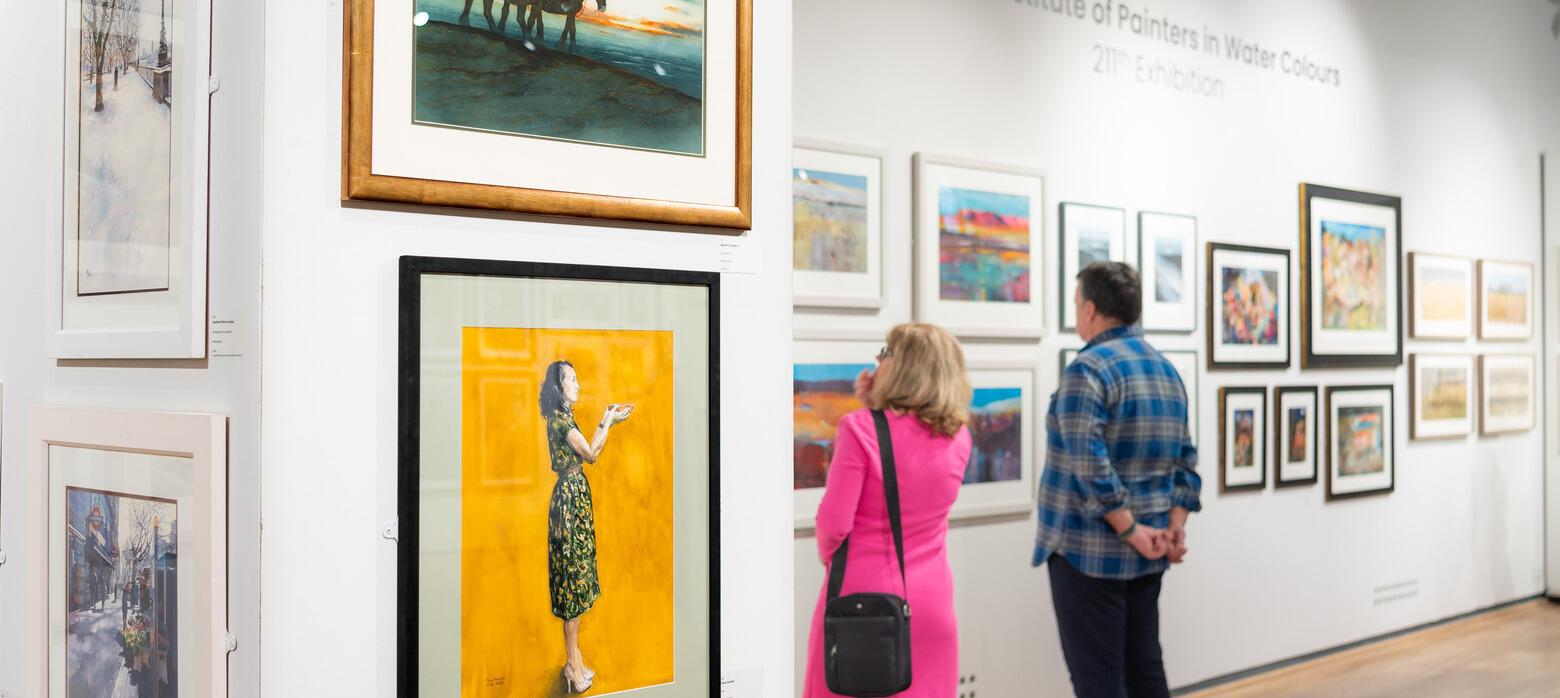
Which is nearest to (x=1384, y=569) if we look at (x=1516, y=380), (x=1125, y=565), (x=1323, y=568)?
(x=1323, y=568)

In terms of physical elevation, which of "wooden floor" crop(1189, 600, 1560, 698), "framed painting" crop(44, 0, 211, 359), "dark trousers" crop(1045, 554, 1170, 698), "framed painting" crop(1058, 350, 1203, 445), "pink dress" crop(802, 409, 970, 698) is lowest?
"wooden floor" crop(1189, 600, 1560, 698)

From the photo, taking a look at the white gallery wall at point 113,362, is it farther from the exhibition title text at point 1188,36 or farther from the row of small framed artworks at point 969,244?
the exhibition title text at point 1188,36

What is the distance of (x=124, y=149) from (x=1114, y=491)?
2.79 metres

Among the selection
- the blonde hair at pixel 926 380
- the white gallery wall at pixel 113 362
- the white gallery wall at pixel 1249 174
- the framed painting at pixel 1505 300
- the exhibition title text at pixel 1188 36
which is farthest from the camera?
the framed painting at pixel 1505 300

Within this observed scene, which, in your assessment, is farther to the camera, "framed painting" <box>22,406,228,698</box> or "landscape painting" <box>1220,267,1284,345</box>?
"landscape painting" <box>1220,267,1284,345</box>

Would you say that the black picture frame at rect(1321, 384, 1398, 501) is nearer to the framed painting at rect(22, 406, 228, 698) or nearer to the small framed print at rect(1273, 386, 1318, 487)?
the small framed print at rect(1273, 386, 1318, 487)

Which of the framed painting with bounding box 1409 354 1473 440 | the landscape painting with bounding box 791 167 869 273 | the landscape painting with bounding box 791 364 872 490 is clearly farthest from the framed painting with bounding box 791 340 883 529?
the framed painting with bounding box 1409 354 1473 440

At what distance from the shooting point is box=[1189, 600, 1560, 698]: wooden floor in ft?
18.0

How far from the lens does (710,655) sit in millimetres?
1583

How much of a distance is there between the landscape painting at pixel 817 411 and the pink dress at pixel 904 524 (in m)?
0.71

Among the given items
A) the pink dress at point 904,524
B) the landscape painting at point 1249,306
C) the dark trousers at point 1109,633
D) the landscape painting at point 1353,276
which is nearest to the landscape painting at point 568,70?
the pink dress at point 904,524

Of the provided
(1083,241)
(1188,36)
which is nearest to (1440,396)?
(1188,36)

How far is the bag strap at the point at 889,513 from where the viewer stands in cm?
312

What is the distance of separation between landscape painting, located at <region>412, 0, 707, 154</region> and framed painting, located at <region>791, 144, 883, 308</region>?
235 centimetres
